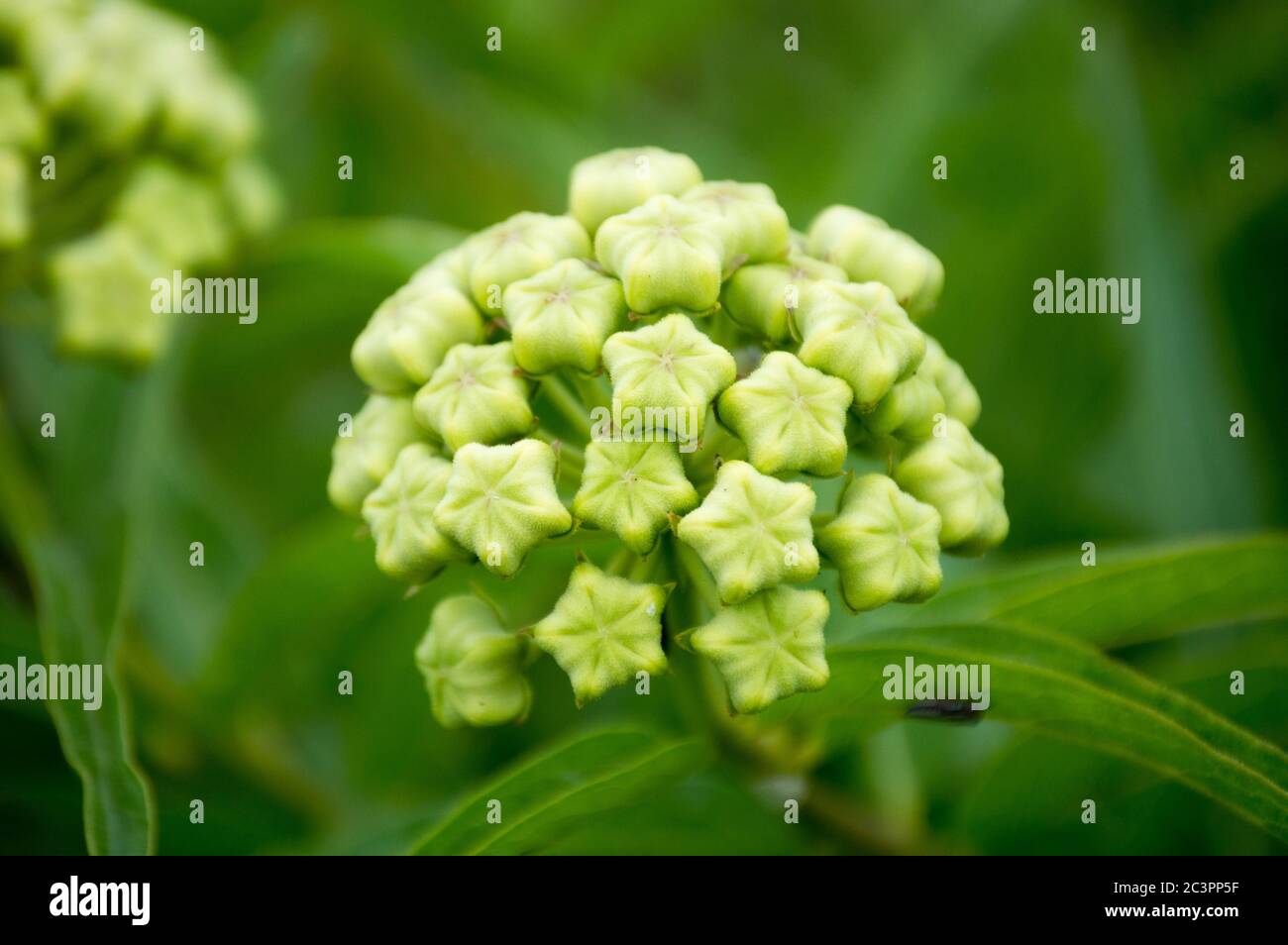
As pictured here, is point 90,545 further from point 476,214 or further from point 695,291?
point 476,214

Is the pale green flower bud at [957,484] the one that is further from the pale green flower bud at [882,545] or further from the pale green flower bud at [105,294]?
the pale green flower bud at [105,294]

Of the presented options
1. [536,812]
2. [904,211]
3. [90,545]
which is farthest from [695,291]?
[904,211]

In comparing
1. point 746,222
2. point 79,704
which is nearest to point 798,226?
point 746,222

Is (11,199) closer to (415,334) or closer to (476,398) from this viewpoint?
(415,334)

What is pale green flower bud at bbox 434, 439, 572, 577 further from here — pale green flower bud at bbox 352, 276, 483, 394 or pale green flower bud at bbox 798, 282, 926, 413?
pale green flower bud at bbox 798, 282, 926, 413

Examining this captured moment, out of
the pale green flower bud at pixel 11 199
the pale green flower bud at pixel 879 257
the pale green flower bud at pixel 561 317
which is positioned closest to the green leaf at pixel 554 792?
the pale green flower bud at pixel 561 317

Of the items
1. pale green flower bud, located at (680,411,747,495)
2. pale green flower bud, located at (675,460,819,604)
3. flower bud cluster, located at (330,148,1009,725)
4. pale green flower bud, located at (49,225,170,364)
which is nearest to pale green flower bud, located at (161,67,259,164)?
pale green flower bud, located at (49,225,170,364)
